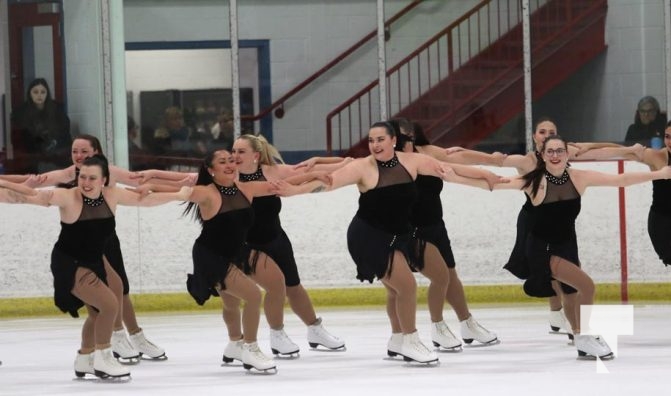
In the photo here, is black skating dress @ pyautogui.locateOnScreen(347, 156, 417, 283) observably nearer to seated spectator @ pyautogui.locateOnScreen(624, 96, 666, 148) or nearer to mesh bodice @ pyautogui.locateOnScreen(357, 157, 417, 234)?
mesh bodice @ pyautogui.locateOnScreen(357, 157, 417, 234)

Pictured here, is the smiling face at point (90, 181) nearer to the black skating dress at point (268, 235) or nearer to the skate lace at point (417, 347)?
the black skating dress at point (268, 235)

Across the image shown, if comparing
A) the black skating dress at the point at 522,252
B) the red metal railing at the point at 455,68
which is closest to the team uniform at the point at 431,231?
the black skating dress at the point at 522,252

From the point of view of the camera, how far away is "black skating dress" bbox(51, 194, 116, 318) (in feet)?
26.5

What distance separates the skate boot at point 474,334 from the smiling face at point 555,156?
4.40 ft

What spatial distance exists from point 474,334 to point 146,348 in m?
2.12

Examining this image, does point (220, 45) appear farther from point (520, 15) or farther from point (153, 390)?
point (153, 390)

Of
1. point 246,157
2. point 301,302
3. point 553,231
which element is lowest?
point 301,302

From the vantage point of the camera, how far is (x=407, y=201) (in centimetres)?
864

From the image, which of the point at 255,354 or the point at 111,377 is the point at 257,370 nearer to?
the point at 255,354

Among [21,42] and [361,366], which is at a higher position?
[21,42]

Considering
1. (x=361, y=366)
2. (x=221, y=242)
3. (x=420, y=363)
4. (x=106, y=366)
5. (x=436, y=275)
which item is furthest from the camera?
(x=436, y=275)

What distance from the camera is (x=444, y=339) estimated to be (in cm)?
933

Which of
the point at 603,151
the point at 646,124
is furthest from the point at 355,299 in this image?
the point at 646,124

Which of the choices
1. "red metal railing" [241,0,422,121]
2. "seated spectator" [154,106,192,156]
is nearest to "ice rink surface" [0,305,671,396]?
"seated spectator" [154,106,192,156]
